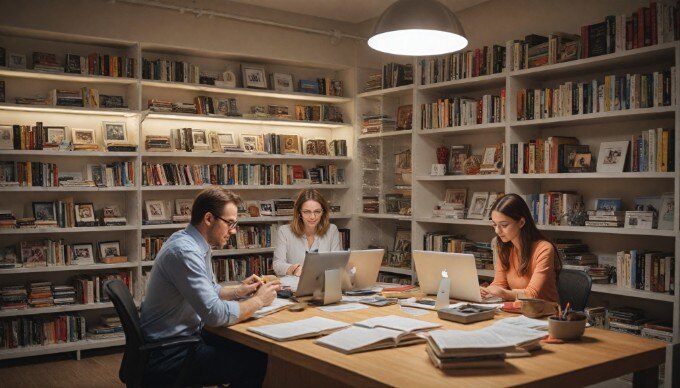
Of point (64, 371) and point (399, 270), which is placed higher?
point (399, 270)

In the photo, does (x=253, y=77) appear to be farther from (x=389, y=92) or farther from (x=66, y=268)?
(x=66, y=268)

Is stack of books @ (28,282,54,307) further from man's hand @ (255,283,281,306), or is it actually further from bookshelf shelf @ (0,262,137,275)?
man's hand @ (255,283,281,306)

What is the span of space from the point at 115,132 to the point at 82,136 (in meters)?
0.26

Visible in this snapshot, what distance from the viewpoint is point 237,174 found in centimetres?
597

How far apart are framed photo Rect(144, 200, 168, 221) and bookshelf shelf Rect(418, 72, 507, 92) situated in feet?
7.88

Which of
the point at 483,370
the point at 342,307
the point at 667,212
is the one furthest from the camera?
the point at 667,212

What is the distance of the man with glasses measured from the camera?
2824mm

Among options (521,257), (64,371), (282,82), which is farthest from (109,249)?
(521,257)

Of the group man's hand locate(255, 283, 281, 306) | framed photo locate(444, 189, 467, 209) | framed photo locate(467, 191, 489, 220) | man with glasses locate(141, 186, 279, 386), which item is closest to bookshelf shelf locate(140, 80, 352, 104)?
framed photo locate(444, 189, 467, 209)

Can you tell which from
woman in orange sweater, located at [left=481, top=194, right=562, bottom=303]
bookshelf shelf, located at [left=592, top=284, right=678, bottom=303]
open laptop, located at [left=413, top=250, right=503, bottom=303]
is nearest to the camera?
open laptop, located at [left=413, top=250, right=503, bottom=303]

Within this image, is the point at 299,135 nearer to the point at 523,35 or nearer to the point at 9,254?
the point at 523,35

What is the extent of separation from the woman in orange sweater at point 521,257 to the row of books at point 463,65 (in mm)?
1820

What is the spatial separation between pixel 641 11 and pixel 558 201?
4.53 ft

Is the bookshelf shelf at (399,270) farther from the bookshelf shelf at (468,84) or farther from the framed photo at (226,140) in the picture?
the framed photo at (226,140)
